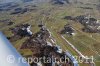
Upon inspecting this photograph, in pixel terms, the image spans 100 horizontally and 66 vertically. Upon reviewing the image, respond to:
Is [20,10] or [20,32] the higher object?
[20,32]

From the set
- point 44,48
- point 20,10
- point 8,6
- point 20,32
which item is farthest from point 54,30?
point 8,6

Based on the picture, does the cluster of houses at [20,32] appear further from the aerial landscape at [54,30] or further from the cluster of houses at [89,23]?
the cluster of houses at [89,23]

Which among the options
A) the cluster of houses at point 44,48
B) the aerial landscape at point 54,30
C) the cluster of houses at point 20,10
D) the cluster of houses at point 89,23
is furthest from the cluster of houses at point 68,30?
the cluster of houses at point 20,10

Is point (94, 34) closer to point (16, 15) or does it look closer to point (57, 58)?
point (57, 58)

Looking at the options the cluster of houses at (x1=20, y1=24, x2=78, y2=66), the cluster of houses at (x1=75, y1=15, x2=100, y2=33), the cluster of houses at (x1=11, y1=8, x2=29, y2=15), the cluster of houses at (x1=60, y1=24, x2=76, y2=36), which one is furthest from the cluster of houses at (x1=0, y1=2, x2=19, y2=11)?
the cluster of houses at (x1=20, y1=24, x2=78, y2=66)

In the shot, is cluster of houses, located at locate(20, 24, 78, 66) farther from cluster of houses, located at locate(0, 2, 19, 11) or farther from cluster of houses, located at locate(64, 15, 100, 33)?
cluster of houses, located at locate(0, 2, 19, 11)

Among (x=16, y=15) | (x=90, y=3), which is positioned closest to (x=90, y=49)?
(x=16, y=15)

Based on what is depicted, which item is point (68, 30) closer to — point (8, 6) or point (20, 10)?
point (20, 10)
